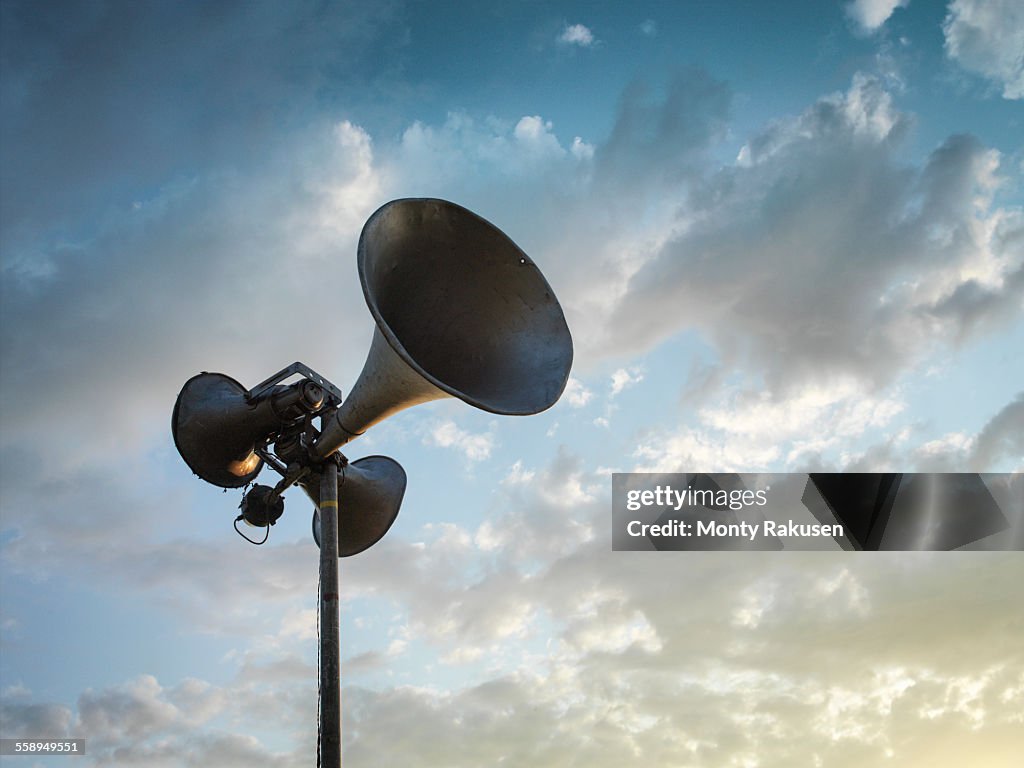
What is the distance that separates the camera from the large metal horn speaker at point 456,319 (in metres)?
9.79

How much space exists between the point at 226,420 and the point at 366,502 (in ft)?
7.53

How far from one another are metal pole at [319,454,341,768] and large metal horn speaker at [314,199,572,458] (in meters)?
0.87

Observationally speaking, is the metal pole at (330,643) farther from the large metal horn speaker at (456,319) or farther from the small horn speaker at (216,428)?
the small horn speaker at (216,428)

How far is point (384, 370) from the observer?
31.7ft

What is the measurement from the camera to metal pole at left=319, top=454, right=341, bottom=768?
353 inches

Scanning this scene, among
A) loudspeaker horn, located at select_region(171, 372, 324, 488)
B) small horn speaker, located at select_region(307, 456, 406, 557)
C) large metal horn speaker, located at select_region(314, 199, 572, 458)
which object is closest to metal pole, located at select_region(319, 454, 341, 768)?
large metal horn speaker, located at select_region(314, 199, 572, 458)

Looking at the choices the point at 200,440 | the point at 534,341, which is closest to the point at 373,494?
the point at 200,440

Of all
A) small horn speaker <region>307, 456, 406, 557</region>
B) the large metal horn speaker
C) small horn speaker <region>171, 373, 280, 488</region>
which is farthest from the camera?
small horn speaker <region>307, 456, 406, 557</region>

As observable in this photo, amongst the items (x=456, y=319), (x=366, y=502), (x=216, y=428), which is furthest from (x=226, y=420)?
(x=456, y=319)

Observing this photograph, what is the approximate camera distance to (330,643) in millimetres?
9352

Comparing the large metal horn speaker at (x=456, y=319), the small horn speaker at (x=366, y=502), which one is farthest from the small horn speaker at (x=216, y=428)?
the small horn speaker at (x=366, y=502)

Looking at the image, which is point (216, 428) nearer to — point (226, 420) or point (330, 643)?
point (226, 420)

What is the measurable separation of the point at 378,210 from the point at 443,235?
3.10ft

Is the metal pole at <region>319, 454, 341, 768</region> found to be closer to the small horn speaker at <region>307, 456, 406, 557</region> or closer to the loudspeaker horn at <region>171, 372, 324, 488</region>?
the loudspeaker horn at <region>171, 372, 324, 488</region>
